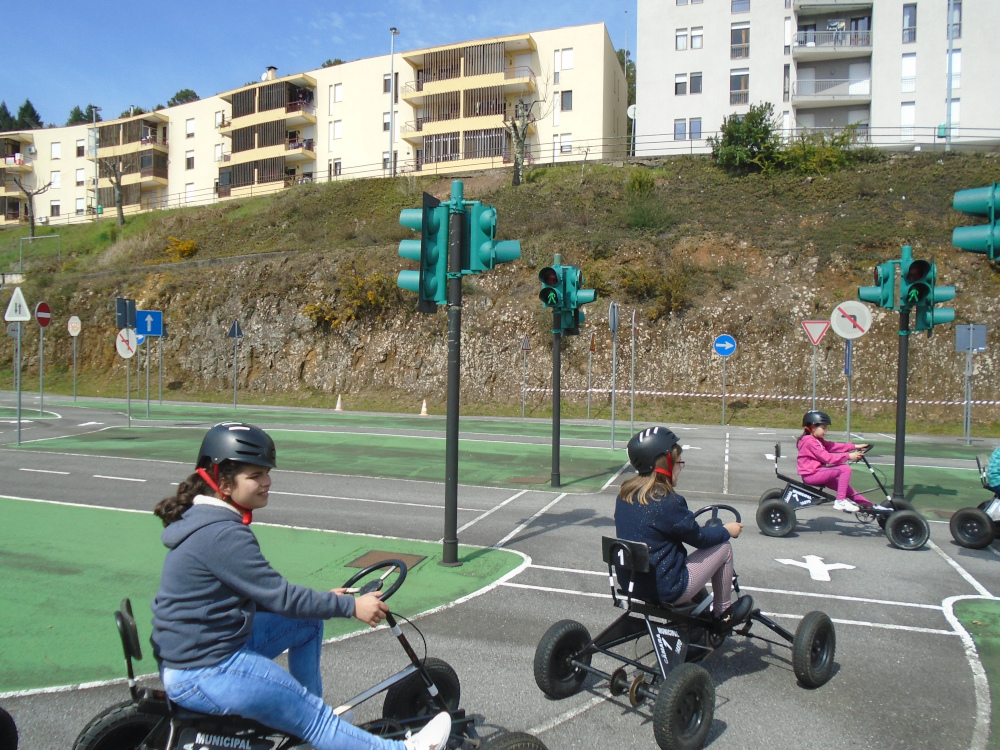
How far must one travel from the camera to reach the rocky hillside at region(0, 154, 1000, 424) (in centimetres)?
2967

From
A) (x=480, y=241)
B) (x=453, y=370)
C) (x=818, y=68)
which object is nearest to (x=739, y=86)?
(x=818, y=68)

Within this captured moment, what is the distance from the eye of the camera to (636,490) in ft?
15.1

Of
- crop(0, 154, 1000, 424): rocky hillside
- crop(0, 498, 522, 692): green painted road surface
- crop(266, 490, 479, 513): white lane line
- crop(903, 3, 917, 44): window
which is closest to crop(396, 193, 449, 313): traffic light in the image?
crop(0, 498, 522, 692): green painted road surface

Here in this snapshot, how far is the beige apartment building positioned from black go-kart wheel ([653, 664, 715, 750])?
46654mm

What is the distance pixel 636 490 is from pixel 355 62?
57137 millimetres

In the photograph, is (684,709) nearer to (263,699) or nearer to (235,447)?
(263,699)

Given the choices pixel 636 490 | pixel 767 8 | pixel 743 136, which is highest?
pixel 767 8

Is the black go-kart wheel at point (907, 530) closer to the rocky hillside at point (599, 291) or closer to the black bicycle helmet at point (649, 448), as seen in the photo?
the black bicycle helmet at point (649, 448)

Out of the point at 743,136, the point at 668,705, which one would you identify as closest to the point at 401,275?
the point at 668,705

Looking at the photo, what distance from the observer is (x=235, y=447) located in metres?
2.98

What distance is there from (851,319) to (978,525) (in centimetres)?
629

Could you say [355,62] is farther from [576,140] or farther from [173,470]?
[173,470]

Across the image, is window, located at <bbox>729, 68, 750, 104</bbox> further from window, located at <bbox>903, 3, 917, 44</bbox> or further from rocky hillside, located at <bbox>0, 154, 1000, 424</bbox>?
window, located at <bbox>903, 3, 917, 44</bbox>

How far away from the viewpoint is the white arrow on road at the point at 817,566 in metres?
7.71
